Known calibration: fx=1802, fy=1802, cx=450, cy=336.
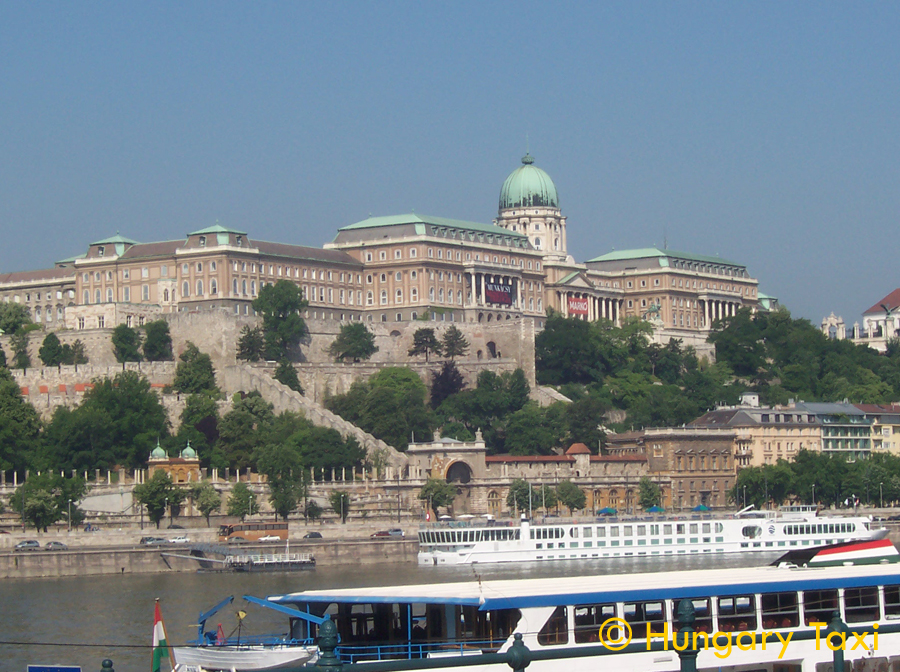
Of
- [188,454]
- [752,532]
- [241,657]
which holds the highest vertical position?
[188,454]

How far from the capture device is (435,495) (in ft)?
332

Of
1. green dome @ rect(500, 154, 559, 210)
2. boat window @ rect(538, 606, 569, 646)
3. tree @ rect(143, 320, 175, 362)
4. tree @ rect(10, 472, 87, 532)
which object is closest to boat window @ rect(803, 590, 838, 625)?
boat window @ rect(538, 606, 569, 646)

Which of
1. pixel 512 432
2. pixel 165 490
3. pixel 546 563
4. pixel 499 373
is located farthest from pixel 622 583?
pixel 499 373

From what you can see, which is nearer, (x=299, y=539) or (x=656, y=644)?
(x=656, y=644)

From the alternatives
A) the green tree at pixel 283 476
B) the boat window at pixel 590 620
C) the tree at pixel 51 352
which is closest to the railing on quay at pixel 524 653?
the boat window at pixel 590 620

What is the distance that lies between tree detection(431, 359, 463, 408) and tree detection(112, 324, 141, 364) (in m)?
19.8

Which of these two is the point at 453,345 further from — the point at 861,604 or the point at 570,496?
the point at 861,604

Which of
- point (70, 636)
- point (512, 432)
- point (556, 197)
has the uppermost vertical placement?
point (556, 197)

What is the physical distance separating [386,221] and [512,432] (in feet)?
124

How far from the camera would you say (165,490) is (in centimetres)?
9125

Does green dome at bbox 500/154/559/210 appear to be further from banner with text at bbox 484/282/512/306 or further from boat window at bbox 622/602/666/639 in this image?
boat window at bbox 622/602/666/639

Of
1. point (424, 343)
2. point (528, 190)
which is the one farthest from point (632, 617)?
point (528, 190)

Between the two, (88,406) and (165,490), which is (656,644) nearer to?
(165,490)

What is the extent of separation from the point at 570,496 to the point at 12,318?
47572 mm
